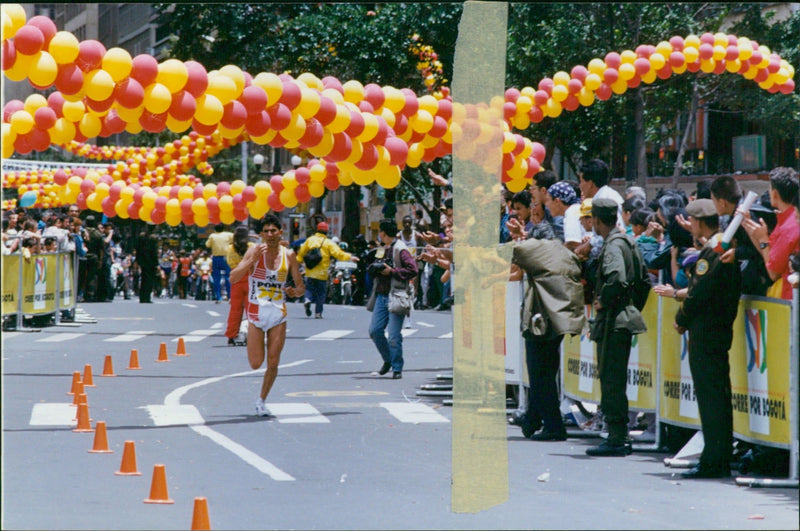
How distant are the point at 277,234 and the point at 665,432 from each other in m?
4.52

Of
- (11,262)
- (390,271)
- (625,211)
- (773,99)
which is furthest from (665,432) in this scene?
(773,99)

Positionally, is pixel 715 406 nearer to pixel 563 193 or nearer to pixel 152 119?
pixel 563 193

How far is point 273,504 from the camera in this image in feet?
26.1

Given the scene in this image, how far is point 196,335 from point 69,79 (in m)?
14.4

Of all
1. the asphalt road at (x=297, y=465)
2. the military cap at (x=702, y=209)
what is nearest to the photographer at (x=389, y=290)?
the asphalt road at (x=297, y=465)

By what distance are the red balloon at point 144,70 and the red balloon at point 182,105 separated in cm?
29

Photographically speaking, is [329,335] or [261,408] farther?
[329,335]

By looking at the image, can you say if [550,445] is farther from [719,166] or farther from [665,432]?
[719,166]

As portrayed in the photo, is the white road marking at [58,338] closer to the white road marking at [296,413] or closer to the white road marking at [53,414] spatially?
the white road marking at [53,414]

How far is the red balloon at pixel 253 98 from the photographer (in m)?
11.1

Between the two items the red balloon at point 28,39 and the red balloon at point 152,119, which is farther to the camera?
the red balloon at point 152,119

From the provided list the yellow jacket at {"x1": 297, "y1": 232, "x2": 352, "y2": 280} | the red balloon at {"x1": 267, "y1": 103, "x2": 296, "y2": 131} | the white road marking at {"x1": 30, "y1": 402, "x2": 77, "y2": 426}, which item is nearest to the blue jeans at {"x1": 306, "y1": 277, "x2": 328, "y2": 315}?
the yellow jacket at {"x1": 297, "y1": 232, "x2": 352, "y2": 280}

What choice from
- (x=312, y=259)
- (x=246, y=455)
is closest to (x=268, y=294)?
(x=246, y=455)

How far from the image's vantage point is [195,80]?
10672 mm
